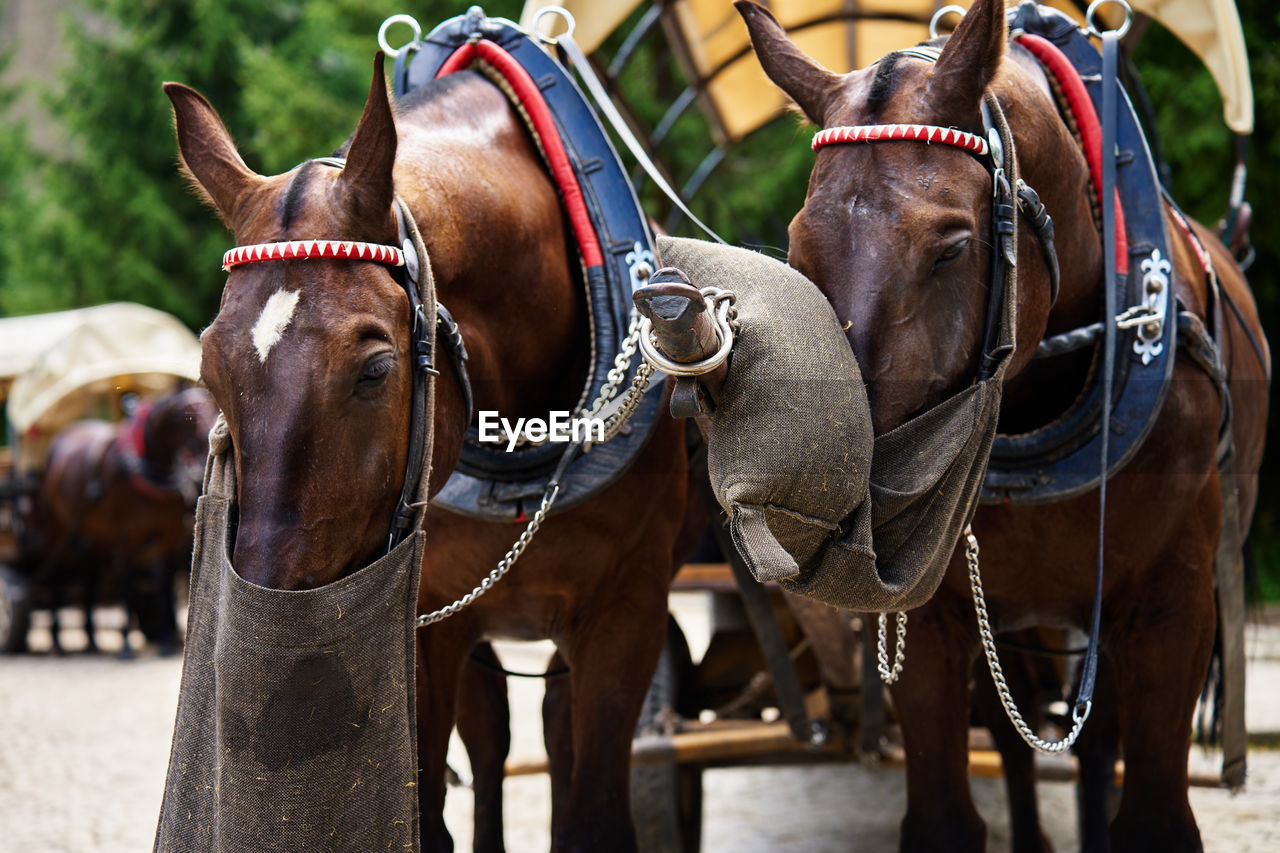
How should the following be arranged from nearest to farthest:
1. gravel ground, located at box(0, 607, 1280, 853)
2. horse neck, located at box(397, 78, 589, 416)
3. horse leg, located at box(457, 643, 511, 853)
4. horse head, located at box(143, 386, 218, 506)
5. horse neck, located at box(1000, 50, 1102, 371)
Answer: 1. horse neck, located at box(1000, 50, 1102, 371)
2. horse neck, located at box(397, 78, 589, 416)
3. horse leg, located at box(457, 643, 511, 853)
4. gravel ground, located at box(0, 607, 1280, 853)
5. horse head, located at box(143, 386, 218, 506)

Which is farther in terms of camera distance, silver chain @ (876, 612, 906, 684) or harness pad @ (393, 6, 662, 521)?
harness pad @ (393, 6, 662, 521)

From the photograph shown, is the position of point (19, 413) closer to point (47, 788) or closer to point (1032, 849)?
point (47, 788)

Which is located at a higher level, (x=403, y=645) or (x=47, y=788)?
(x=403, y=645)

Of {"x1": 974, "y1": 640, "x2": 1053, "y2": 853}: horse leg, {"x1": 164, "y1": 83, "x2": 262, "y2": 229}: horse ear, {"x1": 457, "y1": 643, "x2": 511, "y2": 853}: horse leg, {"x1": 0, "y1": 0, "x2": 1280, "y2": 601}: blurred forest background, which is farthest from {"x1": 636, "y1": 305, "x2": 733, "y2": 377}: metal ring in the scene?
{"x1": 0, "y1": 0, "x2": 1280, "y2": 601}: blurred forest background

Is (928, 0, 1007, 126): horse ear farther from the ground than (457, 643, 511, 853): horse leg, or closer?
farther from the ground

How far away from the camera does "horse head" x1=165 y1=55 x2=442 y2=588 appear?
1.70 meters

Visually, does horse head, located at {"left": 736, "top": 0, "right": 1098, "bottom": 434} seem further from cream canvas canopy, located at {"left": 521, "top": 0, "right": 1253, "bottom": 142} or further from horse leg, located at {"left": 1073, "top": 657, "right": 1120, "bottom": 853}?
cream canvas canopy, located at {"left": 521, "top": 0, "right": 1253, "bottom": 142}

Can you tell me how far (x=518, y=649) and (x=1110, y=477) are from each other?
7242mm

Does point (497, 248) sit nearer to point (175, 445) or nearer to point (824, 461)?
point (824, 461)

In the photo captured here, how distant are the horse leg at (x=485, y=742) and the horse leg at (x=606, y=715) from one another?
24.5 inches

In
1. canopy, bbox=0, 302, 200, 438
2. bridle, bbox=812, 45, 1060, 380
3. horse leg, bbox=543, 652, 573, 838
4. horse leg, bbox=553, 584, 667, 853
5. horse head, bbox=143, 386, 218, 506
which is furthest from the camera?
canopy, bbox=0, 302, 200, 438

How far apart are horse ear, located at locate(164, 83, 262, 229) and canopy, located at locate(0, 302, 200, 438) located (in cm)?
943

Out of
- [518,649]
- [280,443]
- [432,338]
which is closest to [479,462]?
[432,338]

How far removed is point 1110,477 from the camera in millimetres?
2371
